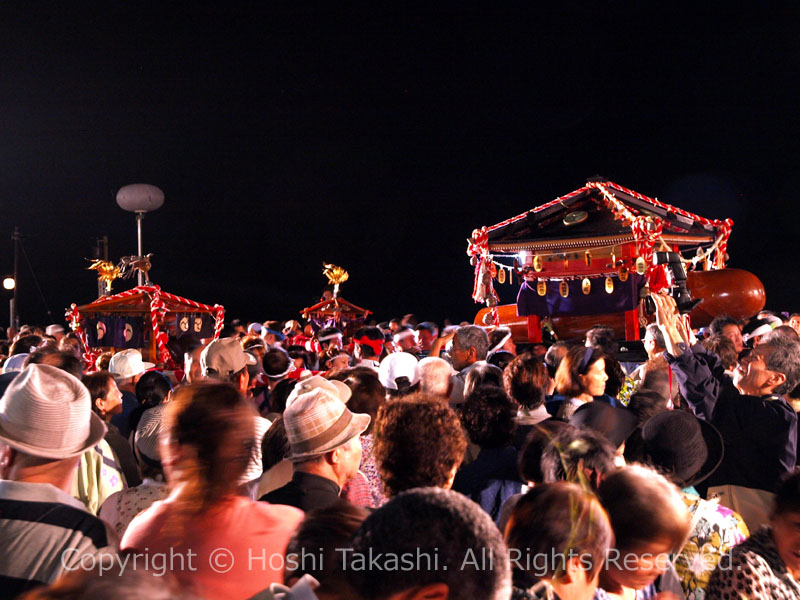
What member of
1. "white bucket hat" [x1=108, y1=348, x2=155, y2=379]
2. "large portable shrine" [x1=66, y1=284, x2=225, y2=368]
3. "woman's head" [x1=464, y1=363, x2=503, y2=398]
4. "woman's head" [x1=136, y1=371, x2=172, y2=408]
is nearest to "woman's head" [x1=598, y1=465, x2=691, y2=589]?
"woman's head" [x1=464, y1=363, x2=503, y2=398]

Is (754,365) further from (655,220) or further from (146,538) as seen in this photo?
(655,220)

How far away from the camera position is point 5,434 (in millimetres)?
1928

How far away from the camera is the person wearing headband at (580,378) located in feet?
12.4

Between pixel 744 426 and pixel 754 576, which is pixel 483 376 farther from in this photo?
pixel 754 576

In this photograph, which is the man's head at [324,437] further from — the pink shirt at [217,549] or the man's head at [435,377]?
the man's head at [435,377]

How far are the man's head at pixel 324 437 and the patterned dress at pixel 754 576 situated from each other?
123 cm

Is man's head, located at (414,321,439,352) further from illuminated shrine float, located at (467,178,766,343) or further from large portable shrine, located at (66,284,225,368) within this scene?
illuminated shrine float, located at (467,178,766,343)

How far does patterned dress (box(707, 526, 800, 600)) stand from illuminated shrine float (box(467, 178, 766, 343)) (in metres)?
8.72

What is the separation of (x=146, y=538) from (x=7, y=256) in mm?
19248

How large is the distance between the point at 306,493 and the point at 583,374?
6.23 ft

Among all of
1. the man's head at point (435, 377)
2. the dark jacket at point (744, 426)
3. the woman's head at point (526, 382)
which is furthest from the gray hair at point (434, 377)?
the dark jacket at point (744, 426)

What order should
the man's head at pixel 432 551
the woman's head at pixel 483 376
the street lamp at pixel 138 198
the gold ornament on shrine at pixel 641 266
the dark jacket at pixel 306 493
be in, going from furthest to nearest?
1. the street lamp at pixel 138 198
2. the gold ornament on shrine at pixel 641 266
3. the woman's head at pixel 483 376
4. the dark jacket at pixel 306 493
5. the man's head at pixel 432 551

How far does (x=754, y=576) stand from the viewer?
1.97 metres

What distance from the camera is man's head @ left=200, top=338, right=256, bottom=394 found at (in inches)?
186
